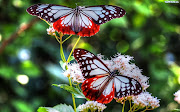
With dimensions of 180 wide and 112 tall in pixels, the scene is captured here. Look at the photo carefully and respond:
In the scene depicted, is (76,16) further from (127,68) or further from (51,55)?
(51,55)

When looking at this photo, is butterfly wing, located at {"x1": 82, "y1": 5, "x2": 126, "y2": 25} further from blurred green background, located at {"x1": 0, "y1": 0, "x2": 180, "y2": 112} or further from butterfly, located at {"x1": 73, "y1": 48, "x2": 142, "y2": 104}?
blurred green background, located at {"x1": 0, "y1": 0, "x2": 180, "y2": 112}

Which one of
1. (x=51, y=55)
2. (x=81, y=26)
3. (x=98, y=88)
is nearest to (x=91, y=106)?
(x=98, y=88)

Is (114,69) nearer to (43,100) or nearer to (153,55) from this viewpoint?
(43,100)

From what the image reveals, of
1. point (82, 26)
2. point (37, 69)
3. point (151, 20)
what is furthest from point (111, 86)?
point (151, 20)

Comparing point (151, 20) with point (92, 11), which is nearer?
point (92, 11)

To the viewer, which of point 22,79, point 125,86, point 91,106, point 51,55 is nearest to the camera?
point 125,86

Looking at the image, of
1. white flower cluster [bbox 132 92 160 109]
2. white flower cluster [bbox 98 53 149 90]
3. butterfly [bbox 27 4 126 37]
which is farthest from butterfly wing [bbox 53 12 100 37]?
white flower cluster [bbox 132 92 160 109]

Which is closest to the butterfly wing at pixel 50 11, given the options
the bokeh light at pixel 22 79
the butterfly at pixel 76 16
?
the butterfly at pixel 76 16
